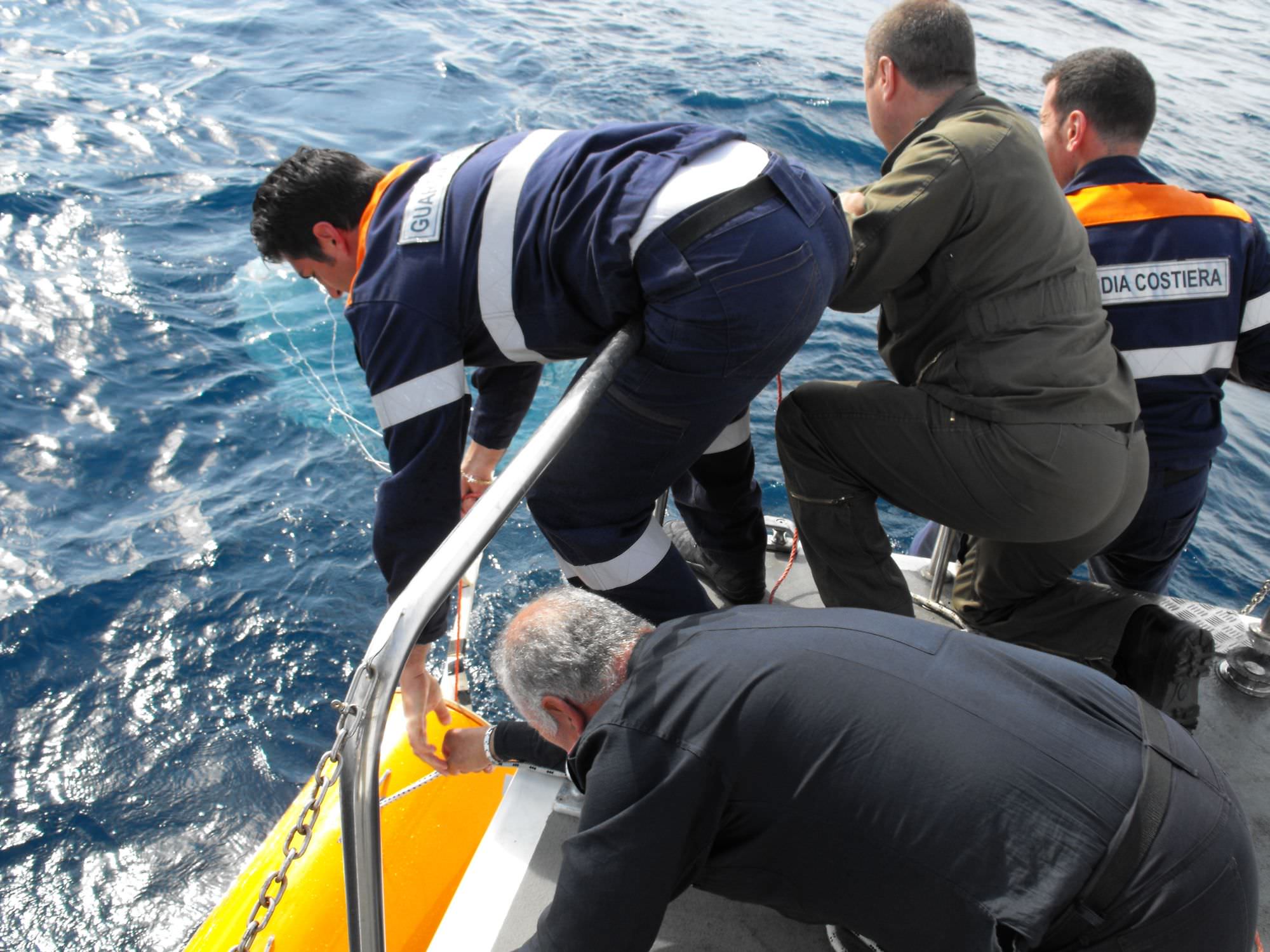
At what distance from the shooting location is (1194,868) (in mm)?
1455

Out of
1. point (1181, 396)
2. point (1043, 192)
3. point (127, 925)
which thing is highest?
point (1043, 192)

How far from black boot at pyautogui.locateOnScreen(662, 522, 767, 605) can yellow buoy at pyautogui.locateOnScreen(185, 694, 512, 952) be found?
2.80ft

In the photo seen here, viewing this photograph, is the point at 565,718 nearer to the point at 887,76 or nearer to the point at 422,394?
the point at 422,394

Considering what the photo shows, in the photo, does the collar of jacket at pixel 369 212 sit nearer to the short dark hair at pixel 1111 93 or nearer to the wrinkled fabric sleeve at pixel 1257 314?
the short dark hair at pixel 1111 93

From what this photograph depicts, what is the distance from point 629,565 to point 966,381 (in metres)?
0.90

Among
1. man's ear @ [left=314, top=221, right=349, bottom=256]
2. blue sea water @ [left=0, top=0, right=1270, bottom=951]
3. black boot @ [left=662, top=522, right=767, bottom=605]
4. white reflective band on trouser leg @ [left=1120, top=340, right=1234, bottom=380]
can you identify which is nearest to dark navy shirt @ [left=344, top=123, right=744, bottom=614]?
man's ear @ [left=314, top=221, right=349, bottom=256]

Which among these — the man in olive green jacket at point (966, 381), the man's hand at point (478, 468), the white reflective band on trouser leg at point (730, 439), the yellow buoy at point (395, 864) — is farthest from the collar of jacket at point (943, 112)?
the yellow buoy at point (395, 864)

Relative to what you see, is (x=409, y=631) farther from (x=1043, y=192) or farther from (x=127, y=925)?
(x=127, y=925)

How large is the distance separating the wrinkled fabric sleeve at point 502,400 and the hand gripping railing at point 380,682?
1.31 m

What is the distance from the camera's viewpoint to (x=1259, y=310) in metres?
2.71

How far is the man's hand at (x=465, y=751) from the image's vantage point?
102 inches

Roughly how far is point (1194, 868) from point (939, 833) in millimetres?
379

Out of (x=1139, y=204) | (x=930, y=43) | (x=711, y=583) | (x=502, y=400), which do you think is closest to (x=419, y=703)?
(x=502, y=400)

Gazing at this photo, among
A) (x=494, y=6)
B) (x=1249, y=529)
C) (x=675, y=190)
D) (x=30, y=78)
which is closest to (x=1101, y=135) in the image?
(x=675, y=190)
